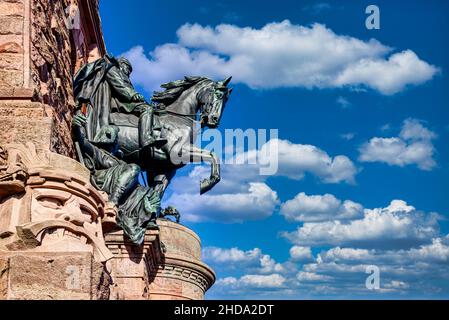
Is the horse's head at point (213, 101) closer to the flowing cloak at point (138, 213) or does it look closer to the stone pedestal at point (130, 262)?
the flowing cloak at point (138, 213)

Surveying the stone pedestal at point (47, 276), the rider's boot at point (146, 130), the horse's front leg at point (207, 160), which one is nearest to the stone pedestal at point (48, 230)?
the stone pedestal at point (47, 276)

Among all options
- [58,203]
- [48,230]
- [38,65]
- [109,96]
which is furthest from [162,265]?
[48,230]

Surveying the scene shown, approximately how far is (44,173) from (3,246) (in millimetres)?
857

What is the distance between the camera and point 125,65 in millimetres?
15500

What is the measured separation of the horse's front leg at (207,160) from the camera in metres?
15.7

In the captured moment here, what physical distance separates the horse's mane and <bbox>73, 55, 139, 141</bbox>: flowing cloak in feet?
4.87

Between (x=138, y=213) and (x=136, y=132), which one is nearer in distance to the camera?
(x=138, y=213)

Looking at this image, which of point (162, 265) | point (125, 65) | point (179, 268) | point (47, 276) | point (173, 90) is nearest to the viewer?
point (47, 276)

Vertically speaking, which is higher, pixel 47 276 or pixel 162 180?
pixel 162 180

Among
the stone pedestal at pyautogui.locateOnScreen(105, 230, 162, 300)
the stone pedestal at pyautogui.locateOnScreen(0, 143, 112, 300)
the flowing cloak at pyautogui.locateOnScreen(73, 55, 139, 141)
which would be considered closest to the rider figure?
the flowing cloak at pyautogui.locateOnScreen(73, 55, 139, 141)

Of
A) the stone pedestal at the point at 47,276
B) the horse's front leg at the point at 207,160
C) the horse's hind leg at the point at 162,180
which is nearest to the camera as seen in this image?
the stone pedestal at the point at 47,276

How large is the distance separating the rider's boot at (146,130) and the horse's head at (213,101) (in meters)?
1.87

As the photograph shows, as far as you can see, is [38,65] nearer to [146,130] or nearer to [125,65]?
[146,130]

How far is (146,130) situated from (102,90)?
862 mm
